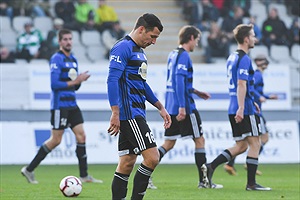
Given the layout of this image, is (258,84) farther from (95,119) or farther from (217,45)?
(217,45)

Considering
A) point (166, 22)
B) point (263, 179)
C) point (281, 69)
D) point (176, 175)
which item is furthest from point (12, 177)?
point (166, 22)

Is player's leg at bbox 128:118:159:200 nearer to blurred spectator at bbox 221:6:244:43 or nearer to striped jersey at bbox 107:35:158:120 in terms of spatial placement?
striped jersey at bbox 107:35:158:120

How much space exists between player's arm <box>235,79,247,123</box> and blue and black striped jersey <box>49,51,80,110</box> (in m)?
3.05

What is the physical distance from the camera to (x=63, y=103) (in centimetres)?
1477

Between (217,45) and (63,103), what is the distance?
37.9 ft

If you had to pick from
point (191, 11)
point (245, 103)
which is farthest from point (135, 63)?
point (191, 11)

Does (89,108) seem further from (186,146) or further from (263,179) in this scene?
(263,179)

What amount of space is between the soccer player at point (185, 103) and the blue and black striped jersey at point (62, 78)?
177 centimetres

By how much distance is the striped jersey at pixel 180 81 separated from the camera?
45.7ft

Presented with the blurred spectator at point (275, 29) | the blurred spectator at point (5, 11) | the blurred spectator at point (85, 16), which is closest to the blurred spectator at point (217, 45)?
the blurred spectator at point (275, 29)

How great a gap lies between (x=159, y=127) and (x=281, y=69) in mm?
4288

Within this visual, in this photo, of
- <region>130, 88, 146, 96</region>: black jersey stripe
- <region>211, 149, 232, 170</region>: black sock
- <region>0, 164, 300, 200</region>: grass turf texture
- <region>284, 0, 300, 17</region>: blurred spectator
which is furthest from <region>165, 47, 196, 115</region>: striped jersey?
<region>284, 0, 300, 17</region>: blurred spectator

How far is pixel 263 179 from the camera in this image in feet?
52.5

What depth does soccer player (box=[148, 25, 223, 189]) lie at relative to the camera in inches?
549
